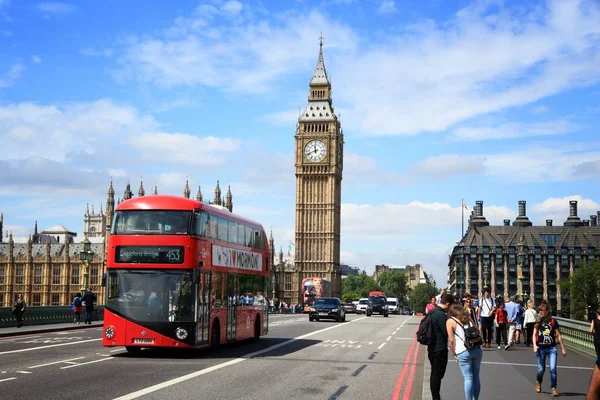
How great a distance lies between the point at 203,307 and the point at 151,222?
8.91ft

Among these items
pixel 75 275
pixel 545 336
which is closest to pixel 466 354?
pixel 545 336

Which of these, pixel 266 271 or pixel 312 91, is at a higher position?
pixel 312 91

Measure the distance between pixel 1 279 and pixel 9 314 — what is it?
4046 inches

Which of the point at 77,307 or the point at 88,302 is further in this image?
the point at 77,307

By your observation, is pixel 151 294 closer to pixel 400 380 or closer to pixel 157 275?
pixel 157 275

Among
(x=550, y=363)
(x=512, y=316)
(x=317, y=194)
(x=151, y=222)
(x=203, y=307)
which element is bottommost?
(x=550, y=363)

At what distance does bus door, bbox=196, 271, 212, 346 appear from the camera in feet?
66.3

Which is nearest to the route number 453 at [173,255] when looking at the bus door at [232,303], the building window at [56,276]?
the bus door at [232,303]

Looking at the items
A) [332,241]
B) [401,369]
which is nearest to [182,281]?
[401,369]

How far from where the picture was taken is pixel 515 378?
16703mm

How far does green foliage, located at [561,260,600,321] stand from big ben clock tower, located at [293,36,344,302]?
144 ft

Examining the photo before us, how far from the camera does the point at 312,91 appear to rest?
142750mm

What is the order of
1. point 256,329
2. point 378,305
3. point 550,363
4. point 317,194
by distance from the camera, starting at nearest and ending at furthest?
point 550,363
point 256,329
point 378,305
point 317,194

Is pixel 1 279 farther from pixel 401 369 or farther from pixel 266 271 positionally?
pixel 401 369
